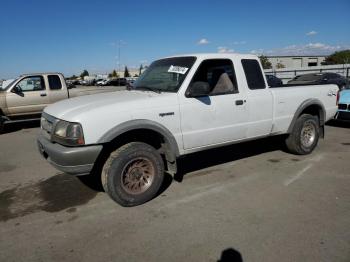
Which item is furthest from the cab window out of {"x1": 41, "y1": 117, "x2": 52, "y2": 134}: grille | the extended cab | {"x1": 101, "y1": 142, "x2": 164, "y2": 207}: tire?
{"x1": 101, "y1": 142, "x2": 164, "y2": 207}: tire

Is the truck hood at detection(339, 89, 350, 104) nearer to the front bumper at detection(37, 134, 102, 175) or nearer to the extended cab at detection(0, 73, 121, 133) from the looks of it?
the front bumper at detection(37, 134, 102, 175)

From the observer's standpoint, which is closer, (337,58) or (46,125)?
(46,125)

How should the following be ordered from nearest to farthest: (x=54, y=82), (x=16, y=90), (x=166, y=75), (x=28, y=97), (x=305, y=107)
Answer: (x=166, y=75), (x=305, y=107), (x=16, y=90), (x=28, y=97), (x=54, y=82)

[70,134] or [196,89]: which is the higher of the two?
[196,89]

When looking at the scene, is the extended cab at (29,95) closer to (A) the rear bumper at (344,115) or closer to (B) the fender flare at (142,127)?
(B) the fender flare at (142,127)

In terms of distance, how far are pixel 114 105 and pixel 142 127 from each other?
0.44 meters

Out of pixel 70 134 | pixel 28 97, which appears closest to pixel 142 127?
pixel 70 134

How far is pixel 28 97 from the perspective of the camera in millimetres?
10469

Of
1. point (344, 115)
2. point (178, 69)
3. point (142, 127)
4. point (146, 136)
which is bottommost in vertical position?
point (344, 115)

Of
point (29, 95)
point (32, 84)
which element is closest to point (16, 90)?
point (29, 95)

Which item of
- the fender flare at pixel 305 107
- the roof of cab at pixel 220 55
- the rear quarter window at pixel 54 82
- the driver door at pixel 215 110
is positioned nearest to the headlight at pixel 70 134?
the driver door at pixel 215 110

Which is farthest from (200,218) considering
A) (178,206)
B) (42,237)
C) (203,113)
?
(42,237)

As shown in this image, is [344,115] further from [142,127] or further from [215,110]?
[142,127]

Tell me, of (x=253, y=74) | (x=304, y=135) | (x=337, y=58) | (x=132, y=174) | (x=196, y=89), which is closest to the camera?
(x=132, y=174)
